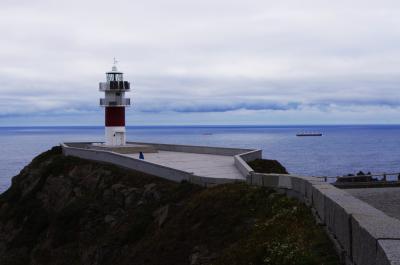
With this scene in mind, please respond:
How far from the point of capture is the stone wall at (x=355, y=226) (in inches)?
241

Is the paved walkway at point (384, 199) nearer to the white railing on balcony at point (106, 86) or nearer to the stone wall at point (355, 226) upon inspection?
the stone wall at point (355, 226)

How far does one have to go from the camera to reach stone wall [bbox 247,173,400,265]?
241 inches

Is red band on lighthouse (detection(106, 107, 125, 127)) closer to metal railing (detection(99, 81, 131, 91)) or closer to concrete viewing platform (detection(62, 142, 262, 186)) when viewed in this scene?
metal railing (detection(99, 81, 131, 91))

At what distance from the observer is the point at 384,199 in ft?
53.5

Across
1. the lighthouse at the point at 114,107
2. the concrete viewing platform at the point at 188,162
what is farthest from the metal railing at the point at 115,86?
the concrete viewing platform at the point at 188,162

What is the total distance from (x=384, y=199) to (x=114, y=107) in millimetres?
34854

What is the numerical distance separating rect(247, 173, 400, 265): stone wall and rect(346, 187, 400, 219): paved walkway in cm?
192

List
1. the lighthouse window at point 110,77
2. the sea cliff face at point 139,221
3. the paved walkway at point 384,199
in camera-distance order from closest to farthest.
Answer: the sea cliff face at point 139,221 < the paved walkway at point 384,199 < the lighthouse window at point 110,77

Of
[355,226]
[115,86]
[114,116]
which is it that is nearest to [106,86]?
[115,86]

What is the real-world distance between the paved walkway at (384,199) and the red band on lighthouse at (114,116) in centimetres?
3227

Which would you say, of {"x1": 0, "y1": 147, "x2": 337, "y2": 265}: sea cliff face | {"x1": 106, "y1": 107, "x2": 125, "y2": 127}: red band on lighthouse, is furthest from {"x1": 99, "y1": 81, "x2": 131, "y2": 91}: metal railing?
{"x1": 0, "y1": 147, "x2": 337, "y2": 265}: sea cliff face

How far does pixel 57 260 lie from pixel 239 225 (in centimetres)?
1561

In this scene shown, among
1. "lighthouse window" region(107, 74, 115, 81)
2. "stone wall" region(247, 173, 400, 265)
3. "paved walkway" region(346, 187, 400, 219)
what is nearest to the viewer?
"stone wall" region(247, 173, 400, 265)

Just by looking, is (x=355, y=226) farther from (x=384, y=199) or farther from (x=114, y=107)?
(x=114, y=107)
